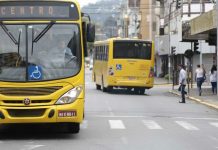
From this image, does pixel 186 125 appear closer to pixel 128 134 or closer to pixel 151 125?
pixel 151 125

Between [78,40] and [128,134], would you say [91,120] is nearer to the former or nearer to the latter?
[128,134]

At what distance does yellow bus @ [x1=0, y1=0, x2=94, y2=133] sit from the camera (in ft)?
43.6

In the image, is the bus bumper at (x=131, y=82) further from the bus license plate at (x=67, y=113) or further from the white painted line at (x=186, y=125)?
the bus license plate at (x=67, y=113)

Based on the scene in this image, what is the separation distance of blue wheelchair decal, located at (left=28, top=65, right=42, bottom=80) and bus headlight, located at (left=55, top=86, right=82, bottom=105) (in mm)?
660

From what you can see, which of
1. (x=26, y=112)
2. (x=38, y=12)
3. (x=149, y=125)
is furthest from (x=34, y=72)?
(x=149, y=125)

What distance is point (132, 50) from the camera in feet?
118

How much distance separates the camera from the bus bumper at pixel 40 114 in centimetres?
1320

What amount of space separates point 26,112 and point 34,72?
899mm

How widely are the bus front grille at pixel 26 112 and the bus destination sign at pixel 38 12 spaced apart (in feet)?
6.87

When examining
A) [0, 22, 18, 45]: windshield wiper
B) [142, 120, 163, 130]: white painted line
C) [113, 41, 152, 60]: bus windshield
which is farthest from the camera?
[113, 41, 152, 60]: bus windshield

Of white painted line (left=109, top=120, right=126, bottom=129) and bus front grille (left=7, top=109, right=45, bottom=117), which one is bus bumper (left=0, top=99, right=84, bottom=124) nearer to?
bus front grille (left=7, top=109, right=45, bottom=117)

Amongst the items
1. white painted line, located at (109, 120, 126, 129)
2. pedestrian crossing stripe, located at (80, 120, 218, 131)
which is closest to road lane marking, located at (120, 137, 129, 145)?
pedestrian crossing stripe, located at (80, 120, 218, 131)

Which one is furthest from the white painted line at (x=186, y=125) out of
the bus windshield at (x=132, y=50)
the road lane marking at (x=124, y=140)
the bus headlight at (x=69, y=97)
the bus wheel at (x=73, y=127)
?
the bus windshield at (x=132, y=50)

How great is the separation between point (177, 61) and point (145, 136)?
174 feet
